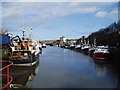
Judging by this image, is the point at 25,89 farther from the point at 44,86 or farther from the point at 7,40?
the point at 7,40

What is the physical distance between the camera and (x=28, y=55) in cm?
2300

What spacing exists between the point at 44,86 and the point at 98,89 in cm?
477

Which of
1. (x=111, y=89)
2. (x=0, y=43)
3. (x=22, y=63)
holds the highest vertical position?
(x=0, y=43)

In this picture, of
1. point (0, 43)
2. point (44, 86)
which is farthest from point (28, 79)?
point (0, 43)

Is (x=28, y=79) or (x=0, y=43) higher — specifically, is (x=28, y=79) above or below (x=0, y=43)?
below

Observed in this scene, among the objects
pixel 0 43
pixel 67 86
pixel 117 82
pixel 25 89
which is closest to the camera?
pixel 25 89

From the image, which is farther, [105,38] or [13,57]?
[105,38]

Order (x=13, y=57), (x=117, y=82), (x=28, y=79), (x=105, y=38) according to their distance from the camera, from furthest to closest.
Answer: (x=105, y=38) → (x=13, y=57) → (x=28, y=79) → (x=117, y=82)

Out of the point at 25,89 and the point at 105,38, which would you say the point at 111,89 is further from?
the point at 105,38

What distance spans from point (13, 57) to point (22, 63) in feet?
4.87

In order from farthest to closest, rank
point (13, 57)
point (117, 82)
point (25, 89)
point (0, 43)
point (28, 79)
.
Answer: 1. point (0, 43)
2. point (13, 57)
3. point (28, 79)
4. point (117, 82)
5. point (25, 89)

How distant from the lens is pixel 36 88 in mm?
13898

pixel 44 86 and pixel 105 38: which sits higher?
pixel 105 38

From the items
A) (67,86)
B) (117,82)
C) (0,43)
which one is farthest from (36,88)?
(0,43)
